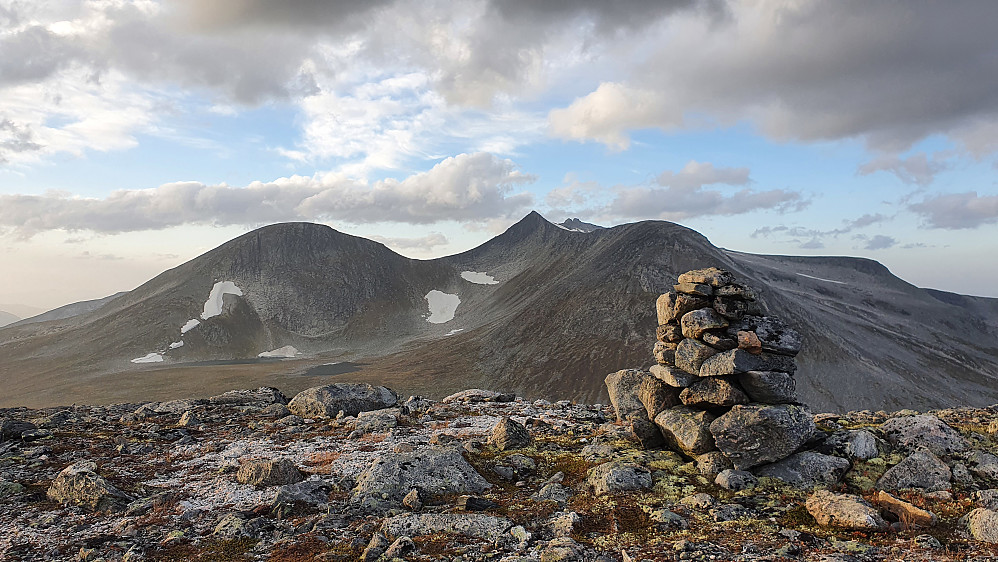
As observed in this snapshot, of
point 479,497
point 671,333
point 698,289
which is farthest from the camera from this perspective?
point 671,333

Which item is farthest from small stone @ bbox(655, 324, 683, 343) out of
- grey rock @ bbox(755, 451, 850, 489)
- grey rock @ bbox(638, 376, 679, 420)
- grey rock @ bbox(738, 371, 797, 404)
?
grey rock @ bbox(755, 451, 850, 489)

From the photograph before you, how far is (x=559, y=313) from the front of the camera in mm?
136500

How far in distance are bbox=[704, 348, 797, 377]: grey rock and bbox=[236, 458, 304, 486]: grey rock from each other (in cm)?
1629

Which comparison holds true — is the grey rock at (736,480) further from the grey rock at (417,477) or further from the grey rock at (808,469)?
the grey rock at (417,477)

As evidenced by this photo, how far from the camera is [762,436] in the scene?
18.1m

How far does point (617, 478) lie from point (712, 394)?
559cm

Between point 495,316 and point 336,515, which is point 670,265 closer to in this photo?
point 495,316

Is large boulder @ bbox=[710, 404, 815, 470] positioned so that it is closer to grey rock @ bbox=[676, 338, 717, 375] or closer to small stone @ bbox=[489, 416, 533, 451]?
grey rock @ bbox=[676, 338, 717, 375]

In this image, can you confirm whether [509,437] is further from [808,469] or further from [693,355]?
[808,469]

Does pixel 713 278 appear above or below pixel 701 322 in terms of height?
above

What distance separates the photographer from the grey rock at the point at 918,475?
16188mm

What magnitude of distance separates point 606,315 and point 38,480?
121085mm

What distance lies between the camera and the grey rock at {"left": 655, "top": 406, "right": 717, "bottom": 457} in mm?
19125

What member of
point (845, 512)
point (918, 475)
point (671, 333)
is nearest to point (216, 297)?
point (671, 333)
